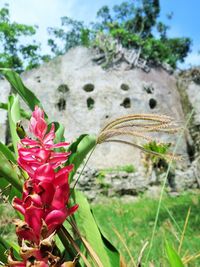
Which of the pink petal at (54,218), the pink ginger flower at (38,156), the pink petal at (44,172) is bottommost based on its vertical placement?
the pink petal at (54,218)

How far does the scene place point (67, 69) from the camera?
1485 cm

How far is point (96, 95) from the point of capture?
562 inches

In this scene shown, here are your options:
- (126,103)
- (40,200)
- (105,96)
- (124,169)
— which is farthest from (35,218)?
(126,103)

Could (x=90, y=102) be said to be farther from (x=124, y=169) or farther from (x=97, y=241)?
(x=97, y=241)

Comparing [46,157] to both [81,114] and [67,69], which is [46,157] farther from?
[67,69]

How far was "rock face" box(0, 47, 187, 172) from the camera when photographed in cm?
1382

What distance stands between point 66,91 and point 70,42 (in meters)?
14.3

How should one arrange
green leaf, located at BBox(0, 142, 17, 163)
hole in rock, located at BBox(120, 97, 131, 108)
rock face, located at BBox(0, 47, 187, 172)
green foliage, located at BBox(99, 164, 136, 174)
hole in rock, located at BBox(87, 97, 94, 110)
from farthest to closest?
1. hole in rock, located at BBox(120, 97, 131, 108)
2. hole in rock, located at BBox(87, 97, 94, 110)
3. rock face, located at BBox(0, 47, 187, 172)
4. green foliage, located at BBox(99, 164, 136, 174)
5. green leaf, located at BBox(0, 142, 17, 163)

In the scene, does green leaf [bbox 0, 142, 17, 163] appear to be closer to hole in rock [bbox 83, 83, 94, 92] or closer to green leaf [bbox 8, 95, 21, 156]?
green leaf [bbox 8, 95, 21, 156]

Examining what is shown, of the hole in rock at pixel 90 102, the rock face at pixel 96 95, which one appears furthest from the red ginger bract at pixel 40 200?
the hole in rock at pixel 90 102

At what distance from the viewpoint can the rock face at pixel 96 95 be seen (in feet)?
45.3

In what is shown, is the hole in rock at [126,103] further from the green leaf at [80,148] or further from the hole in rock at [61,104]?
the green leaf at [80,148]

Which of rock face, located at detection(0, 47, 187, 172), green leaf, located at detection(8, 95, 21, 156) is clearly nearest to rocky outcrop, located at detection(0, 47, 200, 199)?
rock face, located at detection(0, 47, 187, 172)

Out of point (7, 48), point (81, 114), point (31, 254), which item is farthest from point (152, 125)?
point (7, 48)
